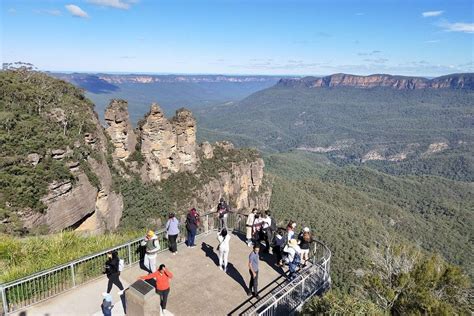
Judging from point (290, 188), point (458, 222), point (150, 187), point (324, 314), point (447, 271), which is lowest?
point (458, 222)

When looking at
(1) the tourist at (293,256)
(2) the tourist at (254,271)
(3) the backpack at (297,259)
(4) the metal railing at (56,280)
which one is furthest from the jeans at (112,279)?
(3) the backpack at (297,259)

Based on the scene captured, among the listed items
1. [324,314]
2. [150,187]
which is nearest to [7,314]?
[324,314]

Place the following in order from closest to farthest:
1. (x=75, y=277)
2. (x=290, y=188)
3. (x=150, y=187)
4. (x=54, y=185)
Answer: (x=75, y=277) < (x=54, y=185) < (x=150, y=187) < (x=290, y=188)

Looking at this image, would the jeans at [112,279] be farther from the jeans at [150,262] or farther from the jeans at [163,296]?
the jeans at [163,296]

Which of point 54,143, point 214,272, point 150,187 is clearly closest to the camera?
point 214,272

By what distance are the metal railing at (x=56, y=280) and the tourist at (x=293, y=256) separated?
21.5ft

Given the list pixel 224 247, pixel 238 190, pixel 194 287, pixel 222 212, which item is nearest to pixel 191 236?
pixel 222 212

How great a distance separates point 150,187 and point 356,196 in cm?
9400

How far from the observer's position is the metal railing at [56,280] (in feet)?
40.7

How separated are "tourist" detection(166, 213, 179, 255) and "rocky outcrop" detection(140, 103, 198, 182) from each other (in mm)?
36847

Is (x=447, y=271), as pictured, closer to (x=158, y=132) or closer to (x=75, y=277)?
(x=75, y=277)

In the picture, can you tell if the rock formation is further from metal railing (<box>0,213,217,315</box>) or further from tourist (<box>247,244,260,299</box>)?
tourist (<box>247,244,260,299</box>)

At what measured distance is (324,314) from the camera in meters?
10.9

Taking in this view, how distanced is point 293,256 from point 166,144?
1774 inches
